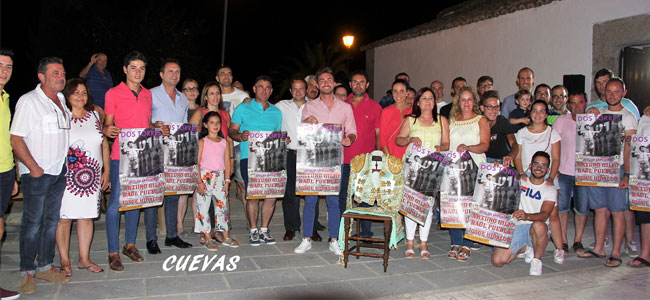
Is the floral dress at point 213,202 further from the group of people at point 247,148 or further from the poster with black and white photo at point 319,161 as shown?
the poster with black and white photo at point 319,161

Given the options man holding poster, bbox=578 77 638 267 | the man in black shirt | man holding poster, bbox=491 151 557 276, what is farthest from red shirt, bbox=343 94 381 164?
man holding poster, bbox=578 77 638 267

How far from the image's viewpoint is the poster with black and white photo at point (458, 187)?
17.7 ft

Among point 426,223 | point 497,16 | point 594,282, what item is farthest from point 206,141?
point 497,16

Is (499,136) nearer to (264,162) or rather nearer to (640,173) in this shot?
(640,173)

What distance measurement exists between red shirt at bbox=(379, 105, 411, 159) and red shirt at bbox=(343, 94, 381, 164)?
0.28 meters

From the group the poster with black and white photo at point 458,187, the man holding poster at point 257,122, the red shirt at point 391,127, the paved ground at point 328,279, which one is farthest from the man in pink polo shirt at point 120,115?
the poster with black and white photo at point 458,187

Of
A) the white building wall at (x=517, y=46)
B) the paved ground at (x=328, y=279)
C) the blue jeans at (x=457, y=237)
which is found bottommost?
the paved ground at (x=328, y=279)

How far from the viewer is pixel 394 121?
5.93 metres

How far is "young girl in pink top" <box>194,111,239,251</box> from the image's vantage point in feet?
19.2

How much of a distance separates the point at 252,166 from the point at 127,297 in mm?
2048

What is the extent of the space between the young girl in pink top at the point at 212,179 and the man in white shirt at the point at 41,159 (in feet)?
5.39

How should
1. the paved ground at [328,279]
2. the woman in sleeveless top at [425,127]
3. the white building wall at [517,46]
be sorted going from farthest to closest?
the white building wall at [517,46], the woman in sleeveless top at [425,127], the paved ground at [328,279]

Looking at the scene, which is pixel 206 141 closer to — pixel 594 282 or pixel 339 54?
pixel 594 282

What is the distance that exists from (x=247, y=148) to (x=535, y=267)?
3.50 metres
